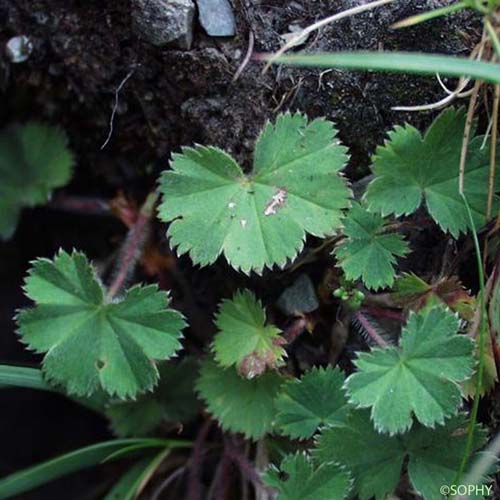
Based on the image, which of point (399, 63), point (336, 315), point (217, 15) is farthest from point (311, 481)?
point (217, 15)

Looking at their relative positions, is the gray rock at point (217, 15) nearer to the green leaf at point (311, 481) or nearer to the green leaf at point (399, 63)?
the green leaf at point (399, 63)

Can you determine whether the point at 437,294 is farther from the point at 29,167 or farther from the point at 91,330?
the point at 29,167

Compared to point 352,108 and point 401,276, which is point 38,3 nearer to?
point 352,108

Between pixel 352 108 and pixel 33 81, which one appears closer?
pixel 352 108

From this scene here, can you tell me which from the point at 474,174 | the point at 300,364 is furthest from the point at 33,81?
the point at 474,174

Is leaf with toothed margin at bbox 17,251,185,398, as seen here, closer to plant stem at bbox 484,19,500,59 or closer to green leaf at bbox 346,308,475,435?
green leaf at bbox 346,308,475,435

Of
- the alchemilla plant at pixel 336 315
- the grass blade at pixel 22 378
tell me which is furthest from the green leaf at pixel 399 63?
the grass blade at pixel 22 378

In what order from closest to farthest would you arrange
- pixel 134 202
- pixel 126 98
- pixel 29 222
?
pixel 126 98
pixel 134 202
pixel 29 222
